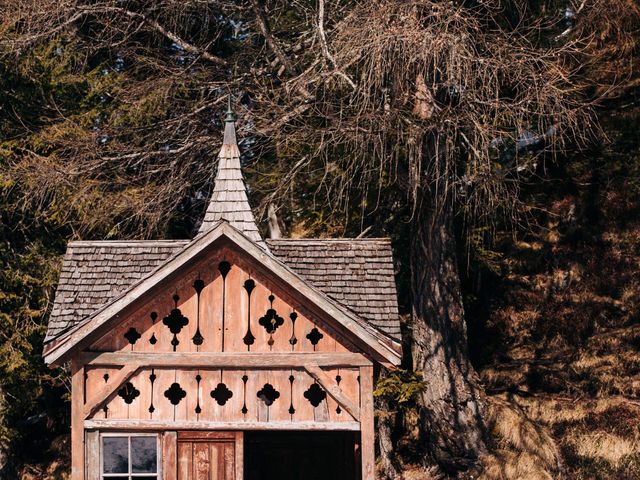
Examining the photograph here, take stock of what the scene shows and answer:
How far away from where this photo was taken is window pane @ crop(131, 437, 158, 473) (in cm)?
1240

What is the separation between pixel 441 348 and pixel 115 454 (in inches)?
330

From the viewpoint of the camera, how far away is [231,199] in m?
12.7

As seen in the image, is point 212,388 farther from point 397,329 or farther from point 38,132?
point 38,132

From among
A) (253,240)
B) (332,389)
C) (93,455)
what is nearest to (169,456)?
(93,455)

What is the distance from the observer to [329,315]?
1198 cm

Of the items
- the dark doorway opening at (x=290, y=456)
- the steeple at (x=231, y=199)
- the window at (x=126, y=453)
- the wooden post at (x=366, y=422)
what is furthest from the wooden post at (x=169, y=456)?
the dark doorway opening at (x=290, y=456)

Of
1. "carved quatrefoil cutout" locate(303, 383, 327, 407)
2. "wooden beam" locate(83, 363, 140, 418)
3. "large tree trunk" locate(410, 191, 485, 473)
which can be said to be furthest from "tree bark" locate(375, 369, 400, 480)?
"wooden beam" locate(83, 363, 140, 418)

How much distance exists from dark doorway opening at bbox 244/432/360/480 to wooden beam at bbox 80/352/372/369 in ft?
16.0

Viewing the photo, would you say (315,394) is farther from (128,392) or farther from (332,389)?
(128,392)

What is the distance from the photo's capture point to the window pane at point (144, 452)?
488 inches

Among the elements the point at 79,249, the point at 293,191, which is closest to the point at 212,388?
the point at 79,249

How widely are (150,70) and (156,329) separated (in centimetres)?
1183

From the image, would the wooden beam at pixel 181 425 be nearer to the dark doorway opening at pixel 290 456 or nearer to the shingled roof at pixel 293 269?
the shingled roof at pixel 293 269

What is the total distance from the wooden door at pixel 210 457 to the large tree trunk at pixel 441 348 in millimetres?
7321
